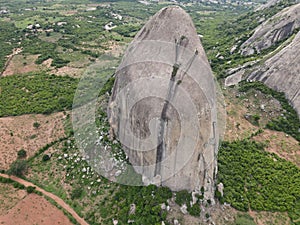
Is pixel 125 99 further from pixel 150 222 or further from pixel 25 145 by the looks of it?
pixel 25 145

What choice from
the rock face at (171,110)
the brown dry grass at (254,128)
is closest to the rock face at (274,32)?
the brown dry grass at (254,128)

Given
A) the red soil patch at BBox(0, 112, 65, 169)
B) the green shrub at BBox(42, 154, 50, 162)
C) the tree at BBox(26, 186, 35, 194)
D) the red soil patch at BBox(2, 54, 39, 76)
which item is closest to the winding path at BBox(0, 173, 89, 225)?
the tree at BBox(26, 186, 35, 194)

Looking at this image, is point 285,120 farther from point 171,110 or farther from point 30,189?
point 30,189

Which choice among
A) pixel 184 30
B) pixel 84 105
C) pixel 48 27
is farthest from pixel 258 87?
pixel 48 27

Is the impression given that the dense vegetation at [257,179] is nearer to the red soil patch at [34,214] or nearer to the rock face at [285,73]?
the rock face at [285,73]

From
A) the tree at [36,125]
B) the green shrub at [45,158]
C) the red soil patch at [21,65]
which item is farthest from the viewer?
the red soil patch at [21,65]

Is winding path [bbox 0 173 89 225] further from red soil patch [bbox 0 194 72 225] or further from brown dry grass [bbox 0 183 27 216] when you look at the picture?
brown dry grass [bbox 0 183 27 216]

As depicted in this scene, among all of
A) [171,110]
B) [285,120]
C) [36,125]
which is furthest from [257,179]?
[36,125]

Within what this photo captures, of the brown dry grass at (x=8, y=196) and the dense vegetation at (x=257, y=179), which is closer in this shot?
the dense vegetation at (x=257, y=179)
